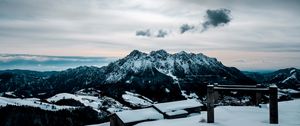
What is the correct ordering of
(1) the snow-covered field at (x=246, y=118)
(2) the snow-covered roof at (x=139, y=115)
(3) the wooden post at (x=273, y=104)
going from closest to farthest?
(3) the wooden post at (x=273, y=104) < (1) the snow-covered field at (x=246, y=118) < (2) the snow-covered roof at (x=139, y=115)

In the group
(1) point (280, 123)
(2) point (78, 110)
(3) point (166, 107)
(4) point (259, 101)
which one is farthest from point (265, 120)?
(2) point (78, 110)

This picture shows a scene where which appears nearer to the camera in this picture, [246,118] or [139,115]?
[246,118]

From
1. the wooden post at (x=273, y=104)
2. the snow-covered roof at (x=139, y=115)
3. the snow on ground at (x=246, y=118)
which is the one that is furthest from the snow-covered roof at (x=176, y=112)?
the wooden post at (x=273, y=104)

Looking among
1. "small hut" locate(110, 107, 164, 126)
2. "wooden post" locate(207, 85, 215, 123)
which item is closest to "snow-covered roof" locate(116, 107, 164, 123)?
"small hut" locate(110, 107, 164, 126)

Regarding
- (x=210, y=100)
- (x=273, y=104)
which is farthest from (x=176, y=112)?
(x=273, y=104)

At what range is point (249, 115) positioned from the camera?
58.9 feet

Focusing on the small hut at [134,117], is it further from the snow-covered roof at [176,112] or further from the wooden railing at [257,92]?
the wooden railing at [257,92]

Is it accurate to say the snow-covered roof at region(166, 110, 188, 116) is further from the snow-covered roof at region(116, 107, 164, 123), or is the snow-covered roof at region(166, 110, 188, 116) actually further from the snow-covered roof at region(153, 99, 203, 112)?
the snow-covered roof at region(116, 107, 164, 123)

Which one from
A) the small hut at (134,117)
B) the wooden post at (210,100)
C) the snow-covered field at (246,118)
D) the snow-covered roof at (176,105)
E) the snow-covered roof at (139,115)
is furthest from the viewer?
the snow-covered roof at (176,105)

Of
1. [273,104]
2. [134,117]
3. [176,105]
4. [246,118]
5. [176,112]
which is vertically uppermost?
[273,104]

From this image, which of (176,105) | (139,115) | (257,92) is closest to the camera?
(257,92)

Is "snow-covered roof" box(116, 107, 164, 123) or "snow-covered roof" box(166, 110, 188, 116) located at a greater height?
"snow-covered roof" box(166, 110, 188, 116)

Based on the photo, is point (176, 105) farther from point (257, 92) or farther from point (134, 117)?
point (257, 92)

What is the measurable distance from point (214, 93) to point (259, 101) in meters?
7.17
